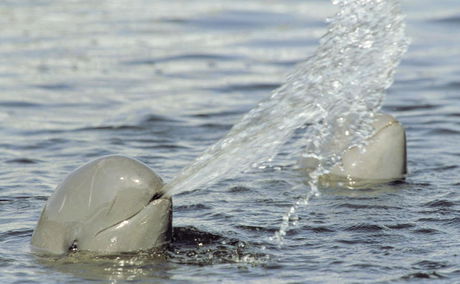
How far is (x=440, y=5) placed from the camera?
61.9 ft

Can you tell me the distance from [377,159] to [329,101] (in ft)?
2.01

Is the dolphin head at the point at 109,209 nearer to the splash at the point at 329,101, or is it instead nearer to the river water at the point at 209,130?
the river water at the point at 209,130

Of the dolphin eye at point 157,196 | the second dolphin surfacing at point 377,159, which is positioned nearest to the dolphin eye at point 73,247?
the dolphin eye at point 157,196

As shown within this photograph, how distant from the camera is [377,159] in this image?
8734 millimetres

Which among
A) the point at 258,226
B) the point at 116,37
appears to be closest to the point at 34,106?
the point at 116,37

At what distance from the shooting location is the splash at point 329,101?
755cm

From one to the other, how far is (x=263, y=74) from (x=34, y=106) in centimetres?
325

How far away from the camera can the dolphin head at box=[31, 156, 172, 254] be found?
6.43 metres

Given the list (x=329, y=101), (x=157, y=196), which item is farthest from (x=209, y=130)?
(x=157, y=196)

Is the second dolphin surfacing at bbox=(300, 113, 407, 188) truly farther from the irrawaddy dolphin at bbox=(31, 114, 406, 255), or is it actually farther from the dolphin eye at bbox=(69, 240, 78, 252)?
the dolphin eye at bbox=(69, 240, 78, 252)

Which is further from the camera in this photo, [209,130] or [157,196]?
[209,130]

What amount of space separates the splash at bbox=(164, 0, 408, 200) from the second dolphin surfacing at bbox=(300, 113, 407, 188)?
0.08m

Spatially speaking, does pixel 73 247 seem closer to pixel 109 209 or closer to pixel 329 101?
pixel 109 209

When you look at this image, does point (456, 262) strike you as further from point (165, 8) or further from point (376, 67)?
point (165, 8)
